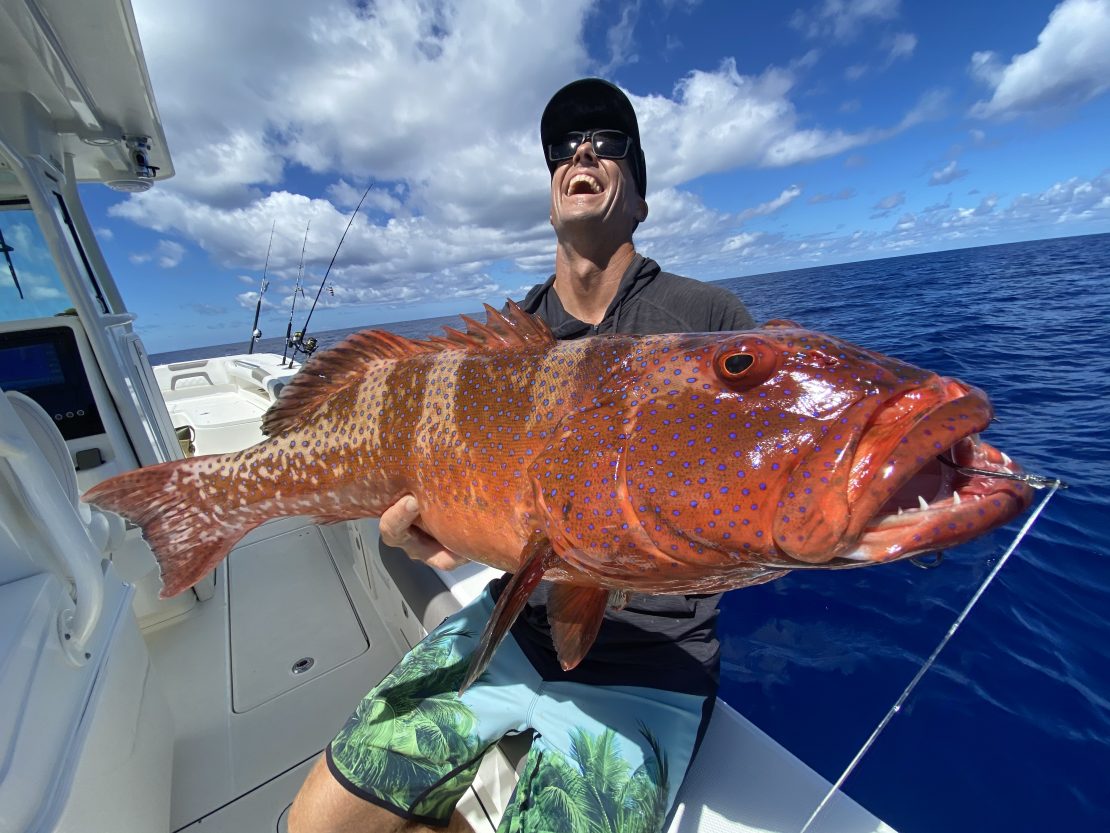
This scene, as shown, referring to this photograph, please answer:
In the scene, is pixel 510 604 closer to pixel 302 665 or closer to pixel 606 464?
pixel 606 464

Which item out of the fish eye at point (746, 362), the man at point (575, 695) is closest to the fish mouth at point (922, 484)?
the fish eye at point (746, 362)

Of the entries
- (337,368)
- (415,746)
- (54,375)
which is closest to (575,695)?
(415,746)

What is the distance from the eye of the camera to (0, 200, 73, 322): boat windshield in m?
3.37

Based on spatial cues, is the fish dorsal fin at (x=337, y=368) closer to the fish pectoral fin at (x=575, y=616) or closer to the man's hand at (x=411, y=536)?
the man's hand at (x=411, y=536)

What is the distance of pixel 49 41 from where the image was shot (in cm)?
264

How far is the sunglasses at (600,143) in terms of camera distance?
7.95 ft

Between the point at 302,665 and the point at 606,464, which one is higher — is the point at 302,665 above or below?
below

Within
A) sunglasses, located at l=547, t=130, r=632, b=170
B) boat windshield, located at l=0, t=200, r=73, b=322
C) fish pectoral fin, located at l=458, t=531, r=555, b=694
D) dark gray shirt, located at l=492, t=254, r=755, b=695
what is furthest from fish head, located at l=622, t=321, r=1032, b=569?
boat windshield, located at l=0, t=200, r=73, b=322

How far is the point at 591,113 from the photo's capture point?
8.07ft

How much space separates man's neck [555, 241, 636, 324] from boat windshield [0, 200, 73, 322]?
3.73 meters

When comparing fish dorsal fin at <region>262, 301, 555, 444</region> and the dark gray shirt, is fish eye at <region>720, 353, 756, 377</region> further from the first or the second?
fish dorsal fin at <region>262, 301, 555, 444</region>

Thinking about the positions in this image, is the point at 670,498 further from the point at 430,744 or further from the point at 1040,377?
the point at 1040,377

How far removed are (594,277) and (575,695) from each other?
6.37 feet

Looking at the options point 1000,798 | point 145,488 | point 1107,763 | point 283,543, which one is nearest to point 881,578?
point 1107,763
